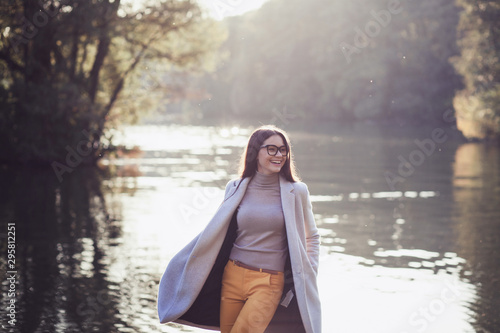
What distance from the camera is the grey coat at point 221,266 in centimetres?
479

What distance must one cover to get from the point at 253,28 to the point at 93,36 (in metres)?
65.7

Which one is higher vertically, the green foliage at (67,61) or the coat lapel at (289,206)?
the green foliage at (67,61)

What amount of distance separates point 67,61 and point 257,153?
25.9 meters

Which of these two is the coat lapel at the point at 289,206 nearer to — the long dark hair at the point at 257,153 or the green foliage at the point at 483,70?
the long dark hair at the point at 257,153

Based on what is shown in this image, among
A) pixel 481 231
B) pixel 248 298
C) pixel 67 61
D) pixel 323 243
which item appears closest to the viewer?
pixel 248 298

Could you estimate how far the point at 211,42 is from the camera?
110ft
